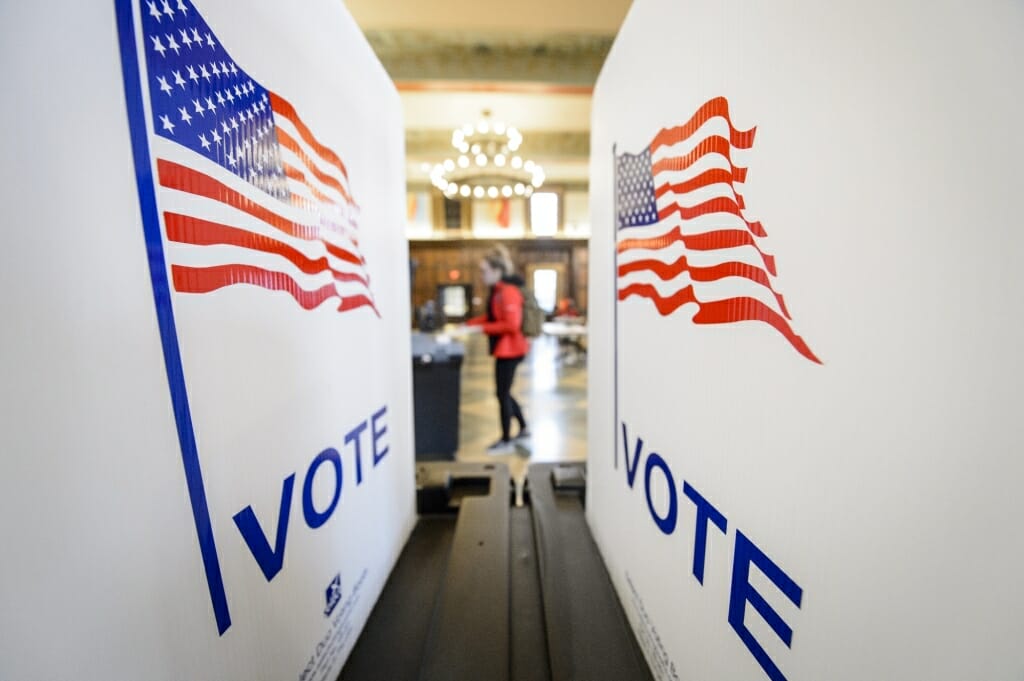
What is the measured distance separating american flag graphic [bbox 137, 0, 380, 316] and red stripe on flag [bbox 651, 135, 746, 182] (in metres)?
0.96

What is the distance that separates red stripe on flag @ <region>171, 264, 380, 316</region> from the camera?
727 mm

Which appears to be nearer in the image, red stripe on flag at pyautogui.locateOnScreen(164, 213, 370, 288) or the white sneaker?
red stripe on flag at pyautogui.locateOnScreen(164, 213, 370, 288)

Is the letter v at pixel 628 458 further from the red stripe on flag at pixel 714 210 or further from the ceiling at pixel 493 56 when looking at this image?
the ceiling at pixel 493 56

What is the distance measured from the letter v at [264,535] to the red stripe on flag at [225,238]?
0.54 meters

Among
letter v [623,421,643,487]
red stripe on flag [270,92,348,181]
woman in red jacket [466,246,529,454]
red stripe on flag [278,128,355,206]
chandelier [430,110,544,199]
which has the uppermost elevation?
chandelier [430,110,544,199]

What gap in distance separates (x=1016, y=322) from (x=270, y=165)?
125 cm

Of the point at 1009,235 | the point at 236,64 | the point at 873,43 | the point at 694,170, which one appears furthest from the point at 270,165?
the point at 1009,235

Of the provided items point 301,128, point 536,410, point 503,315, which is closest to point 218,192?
point 301,128

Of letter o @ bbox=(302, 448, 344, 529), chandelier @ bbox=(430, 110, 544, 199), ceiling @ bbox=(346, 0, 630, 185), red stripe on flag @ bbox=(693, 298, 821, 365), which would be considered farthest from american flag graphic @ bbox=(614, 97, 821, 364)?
chandelier @ bbox=(430, 110, 544, 199)

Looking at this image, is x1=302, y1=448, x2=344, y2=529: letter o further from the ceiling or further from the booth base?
the ceiling

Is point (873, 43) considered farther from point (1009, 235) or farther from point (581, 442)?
point (581, 442)

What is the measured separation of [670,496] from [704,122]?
905 millimetres

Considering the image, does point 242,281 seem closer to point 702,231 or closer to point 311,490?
point 311,490

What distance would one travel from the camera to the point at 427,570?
5.89 ft
